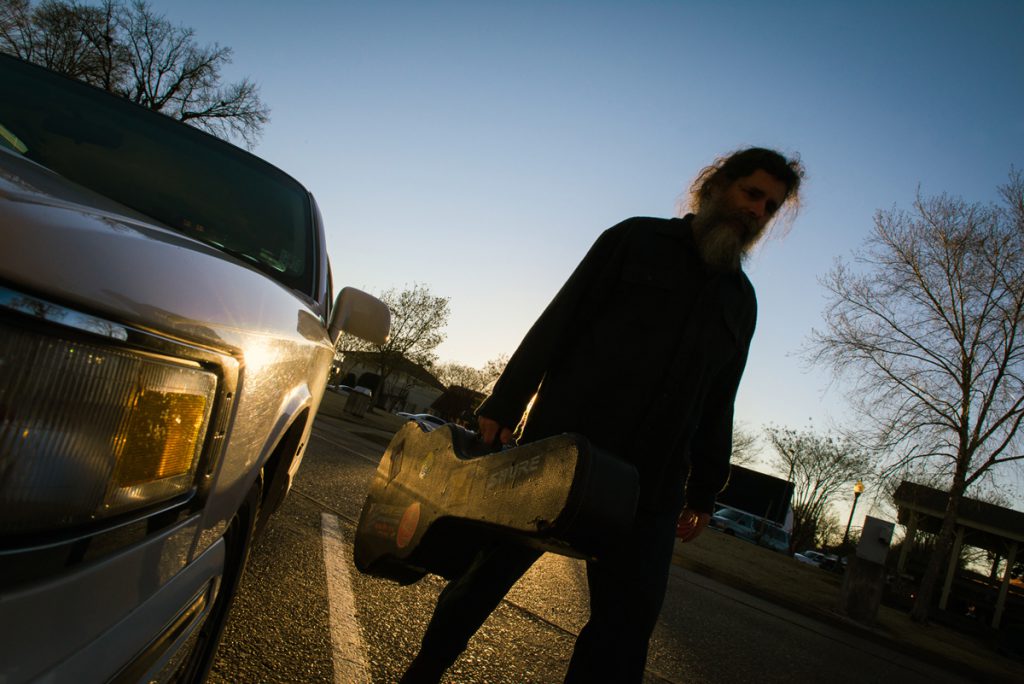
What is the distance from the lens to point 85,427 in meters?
0.72

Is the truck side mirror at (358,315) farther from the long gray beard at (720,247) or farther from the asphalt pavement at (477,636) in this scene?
the long gray beard at (720,247)

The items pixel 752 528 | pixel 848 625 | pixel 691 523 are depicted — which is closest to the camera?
pixel 691 523

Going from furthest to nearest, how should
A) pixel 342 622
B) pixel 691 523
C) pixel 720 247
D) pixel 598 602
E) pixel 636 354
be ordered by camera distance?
pixel 342 622, pixel 691 523, pixel 720 247, pixel 636 354, pixel 598 602

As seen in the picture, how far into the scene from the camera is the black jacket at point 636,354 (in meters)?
1.82

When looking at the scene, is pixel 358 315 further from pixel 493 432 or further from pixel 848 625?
pixel 848 625

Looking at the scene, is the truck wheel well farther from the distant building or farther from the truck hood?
the distant building

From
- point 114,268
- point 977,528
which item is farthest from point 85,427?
point 977,528

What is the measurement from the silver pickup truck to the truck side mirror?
1.16m

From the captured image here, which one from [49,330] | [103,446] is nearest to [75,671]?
[103,446]

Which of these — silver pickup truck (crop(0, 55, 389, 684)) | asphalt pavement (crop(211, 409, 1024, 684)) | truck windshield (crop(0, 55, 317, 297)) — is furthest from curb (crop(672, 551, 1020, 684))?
silver pickup truck (crop(0, 55, 389, 684))

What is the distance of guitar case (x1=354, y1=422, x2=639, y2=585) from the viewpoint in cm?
99

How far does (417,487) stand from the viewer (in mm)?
1670

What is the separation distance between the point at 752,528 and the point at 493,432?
34.0 meters

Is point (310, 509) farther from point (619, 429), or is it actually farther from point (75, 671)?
point (75, 671)
